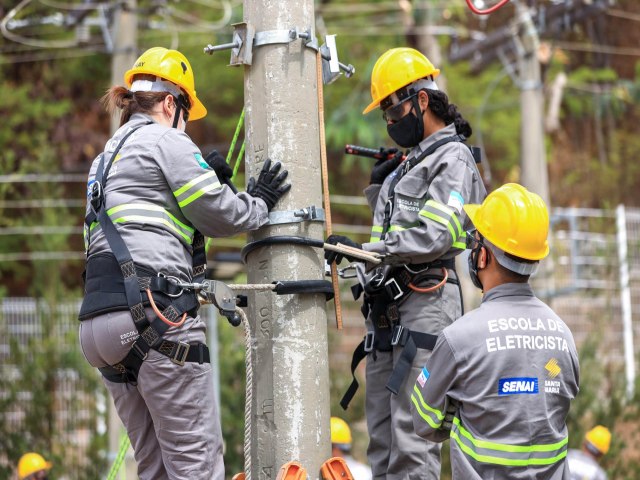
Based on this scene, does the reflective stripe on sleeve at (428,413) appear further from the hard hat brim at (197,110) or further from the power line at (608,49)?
the power line at (608,49)

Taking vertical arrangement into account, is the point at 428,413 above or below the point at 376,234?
below

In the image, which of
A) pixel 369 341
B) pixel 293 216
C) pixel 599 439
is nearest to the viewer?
pixel 293 216

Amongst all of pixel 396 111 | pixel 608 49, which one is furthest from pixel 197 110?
pixel 608 49

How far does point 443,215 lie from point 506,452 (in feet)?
4.96

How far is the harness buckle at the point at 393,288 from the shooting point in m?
5.95

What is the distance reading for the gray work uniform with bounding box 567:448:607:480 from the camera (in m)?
10.6

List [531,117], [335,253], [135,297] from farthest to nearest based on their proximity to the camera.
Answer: [531,117] → [335,253] → [135,297]

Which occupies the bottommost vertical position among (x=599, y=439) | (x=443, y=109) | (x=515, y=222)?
(x=599, y=439)

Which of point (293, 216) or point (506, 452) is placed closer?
point (506, 452)

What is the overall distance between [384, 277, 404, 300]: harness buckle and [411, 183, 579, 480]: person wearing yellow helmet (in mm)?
1036

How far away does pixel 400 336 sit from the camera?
585cm

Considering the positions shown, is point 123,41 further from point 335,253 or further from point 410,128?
point 335,253

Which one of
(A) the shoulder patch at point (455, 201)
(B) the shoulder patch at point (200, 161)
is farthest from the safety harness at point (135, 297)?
(A) the shoulder patch at point (455, 201)

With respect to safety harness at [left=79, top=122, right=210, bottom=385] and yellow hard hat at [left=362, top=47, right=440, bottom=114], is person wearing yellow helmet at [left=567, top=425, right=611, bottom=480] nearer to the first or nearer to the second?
yellow hard hat at [left=362, top=47, right=440, bottom=114]
